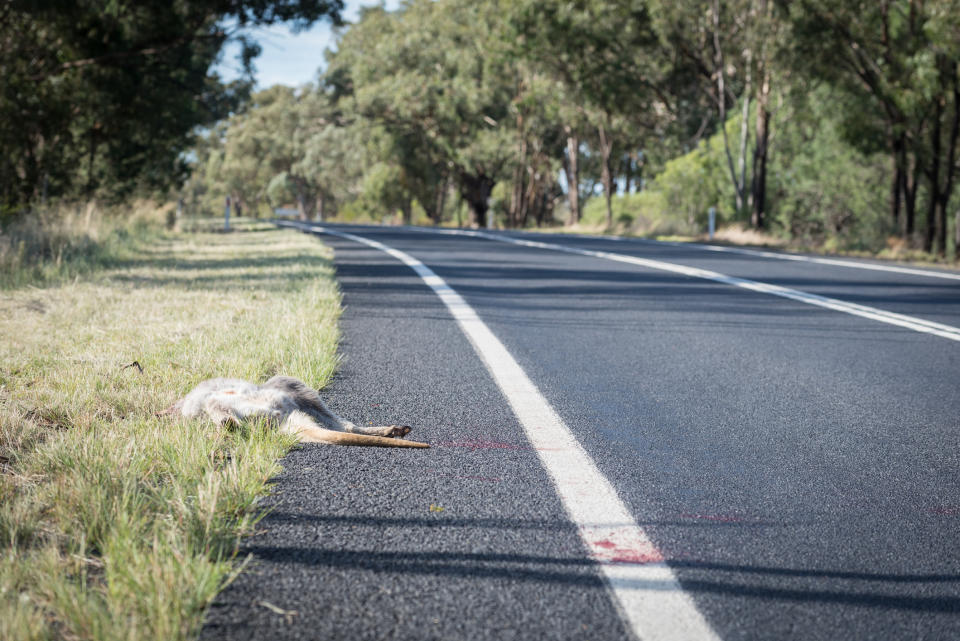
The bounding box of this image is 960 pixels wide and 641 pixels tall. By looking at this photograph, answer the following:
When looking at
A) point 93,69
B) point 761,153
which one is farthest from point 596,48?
point 93,69

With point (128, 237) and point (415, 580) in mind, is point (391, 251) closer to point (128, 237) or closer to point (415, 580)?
point (128, 237)

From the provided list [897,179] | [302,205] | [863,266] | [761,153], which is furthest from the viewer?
[302,205]

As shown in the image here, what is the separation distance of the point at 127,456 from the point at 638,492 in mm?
1816

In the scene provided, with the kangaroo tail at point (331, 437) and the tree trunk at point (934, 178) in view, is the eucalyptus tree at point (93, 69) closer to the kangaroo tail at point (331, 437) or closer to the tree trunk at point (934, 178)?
the kangaroo tail at point (331, 437)

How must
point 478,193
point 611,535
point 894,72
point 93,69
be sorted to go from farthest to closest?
point 478,193 → point 894,72 → point 93,69 → point 611,535

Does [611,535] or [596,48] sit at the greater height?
[596,48]

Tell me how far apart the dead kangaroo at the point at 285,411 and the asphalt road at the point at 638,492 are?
11 cm

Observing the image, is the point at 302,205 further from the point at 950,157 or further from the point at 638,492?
the point at 638,492

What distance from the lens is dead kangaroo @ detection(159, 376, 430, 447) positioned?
12.0ft

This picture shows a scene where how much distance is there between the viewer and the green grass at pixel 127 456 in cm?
216

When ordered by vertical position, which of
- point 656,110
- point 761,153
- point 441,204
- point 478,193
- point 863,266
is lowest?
point 863,266

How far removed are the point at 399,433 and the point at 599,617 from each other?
1.66 meters

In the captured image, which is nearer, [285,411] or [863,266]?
[285,411]

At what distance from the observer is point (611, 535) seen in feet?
8.84
